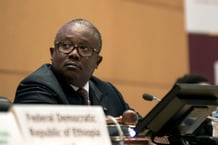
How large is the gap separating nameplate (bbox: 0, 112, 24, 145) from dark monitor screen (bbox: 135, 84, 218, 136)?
512mm

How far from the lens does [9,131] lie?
117 centimetres

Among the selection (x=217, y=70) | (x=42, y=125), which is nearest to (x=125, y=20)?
(x=217, y=70)

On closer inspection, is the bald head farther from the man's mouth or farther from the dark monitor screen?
the dark monitor screen

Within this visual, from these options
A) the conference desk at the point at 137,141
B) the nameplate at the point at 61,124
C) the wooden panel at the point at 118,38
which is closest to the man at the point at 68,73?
the conference desk at the point at 137,141

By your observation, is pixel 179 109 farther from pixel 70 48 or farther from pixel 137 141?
pixel 70 48


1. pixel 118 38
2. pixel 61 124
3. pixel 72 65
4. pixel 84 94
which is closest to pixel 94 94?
pixel 84 94

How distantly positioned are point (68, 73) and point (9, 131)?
0.98 meters

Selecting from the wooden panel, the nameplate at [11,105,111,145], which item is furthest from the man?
the wooden panel

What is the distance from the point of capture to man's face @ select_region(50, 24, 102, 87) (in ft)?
7.01

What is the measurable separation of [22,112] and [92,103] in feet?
3.37

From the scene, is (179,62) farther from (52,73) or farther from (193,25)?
(52,73)

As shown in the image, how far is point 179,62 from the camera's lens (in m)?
4.91

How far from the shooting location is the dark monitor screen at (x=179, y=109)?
4.91ft

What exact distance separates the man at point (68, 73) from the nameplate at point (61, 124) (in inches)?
26.7
